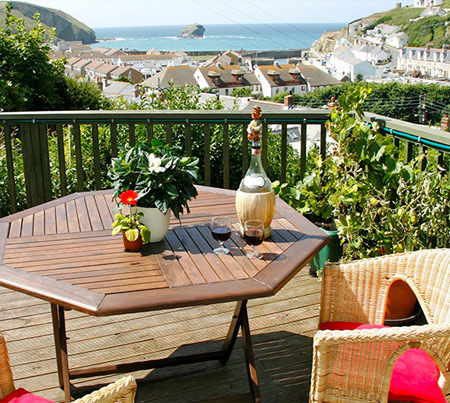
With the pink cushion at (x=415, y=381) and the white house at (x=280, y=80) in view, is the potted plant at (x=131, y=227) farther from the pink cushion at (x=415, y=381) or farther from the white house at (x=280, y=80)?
the white house at (x=280, y=80)

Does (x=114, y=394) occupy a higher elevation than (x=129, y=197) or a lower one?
lower

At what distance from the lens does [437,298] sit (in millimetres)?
1888

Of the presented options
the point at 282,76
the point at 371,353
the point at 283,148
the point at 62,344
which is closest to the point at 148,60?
the point at 282,76

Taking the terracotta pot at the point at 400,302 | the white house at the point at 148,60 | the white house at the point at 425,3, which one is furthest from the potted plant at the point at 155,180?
the white house at the point at 425,3

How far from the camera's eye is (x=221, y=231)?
1896 millimetres

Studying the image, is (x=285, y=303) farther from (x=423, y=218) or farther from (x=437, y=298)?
(x=437, y=298)

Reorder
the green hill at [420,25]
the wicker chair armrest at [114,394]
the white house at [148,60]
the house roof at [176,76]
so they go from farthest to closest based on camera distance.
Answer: the white house at [148,60] < the green hill at [420,25] < the house roof at [176,76] < the wicker chair armrest at [114,394]

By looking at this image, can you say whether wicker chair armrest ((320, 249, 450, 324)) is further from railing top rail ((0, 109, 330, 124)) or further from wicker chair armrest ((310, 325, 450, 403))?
railing top rail ((0, 109, 330, 124))

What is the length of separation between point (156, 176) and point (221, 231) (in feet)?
1.01

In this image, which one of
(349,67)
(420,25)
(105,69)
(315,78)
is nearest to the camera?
(315,78)

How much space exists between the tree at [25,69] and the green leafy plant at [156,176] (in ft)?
42.7

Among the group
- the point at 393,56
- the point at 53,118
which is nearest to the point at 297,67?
the point at 393,56

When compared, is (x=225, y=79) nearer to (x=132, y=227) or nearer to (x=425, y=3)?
(x=132, y=227)

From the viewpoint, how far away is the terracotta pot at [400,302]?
8.86ft
